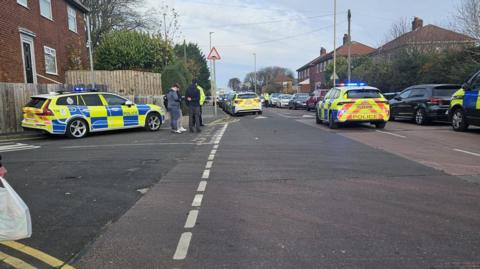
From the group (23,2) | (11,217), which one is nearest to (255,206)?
(11,217)

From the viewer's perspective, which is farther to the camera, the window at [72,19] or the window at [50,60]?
the window at [72,19]

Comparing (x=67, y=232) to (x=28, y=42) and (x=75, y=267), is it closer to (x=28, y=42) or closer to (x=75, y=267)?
(x=75, y=267)

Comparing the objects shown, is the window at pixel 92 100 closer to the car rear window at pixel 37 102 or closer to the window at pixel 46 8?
the car rear window at pixel 37 102

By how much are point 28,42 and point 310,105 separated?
1787 cm

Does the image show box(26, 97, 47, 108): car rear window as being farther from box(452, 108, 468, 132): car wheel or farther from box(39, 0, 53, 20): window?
box(452, 108, 468, 132): car wheel

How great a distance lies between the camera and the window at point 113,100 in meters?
13.3

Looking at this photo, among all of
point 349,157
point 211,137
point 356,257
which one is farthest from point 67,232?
point 211,137

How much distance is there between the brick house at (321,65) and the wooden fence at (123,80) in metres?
42.7

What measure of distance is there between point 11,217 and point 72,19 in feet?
72.9

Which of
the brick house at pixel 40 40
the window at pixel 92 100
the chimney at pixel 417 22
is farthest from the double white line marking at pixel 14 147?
the chimney at pixel 417 22

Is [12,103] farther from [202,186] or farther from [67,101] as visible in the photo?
[202,186]

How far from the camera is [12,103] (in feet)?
45.1

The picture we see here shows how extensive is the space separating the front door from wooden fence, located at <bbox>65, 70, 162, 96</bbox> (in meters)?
2.40

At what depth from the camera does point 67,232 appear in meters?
4.16
